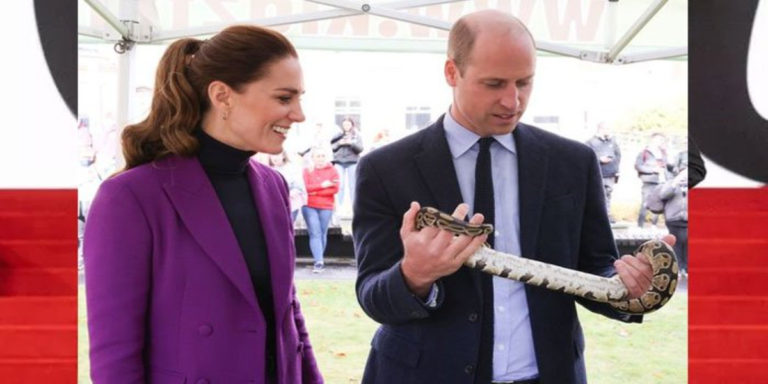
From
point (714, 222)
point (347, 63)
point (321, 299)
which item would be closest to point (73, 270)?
point (347, 63)

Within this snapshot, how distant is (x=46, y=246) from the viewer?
201cm

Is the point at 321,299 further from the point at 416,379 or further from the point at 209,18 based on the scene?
the point at 416,379

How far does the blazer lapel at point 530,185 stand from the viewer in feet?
5.16

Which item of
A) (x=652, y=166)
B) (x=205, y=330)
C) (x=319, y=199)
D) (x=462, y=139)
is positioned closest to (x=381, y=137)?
(x=319, y=199)

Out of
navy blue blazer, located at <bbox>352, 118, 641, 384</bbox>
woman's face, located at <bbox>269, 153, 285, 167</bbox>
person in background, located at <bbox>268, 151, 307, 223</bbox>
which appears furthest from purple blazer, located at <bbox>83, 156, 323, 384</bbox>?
woman's face, located at <bbox>269, 153, 285, 167</bbox>

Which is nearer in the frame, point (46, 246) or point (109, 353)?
point (109, 353)

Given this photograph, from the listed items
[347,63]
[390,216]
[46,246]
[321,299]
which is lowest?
[321,299]

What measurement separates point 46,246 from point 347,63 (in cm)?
147

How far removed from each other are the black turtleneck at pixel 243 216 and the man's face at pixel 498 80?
0.52 meters

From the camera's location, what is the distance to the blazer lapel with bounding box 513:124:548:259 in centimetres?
157

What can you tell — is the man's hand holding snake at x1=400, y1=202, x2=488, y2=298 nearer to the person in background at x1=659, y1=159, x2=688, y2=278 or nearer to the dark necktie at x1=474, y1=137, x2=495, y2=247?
the dark necktie at x1=474, y1=137, x2=495, y2=247

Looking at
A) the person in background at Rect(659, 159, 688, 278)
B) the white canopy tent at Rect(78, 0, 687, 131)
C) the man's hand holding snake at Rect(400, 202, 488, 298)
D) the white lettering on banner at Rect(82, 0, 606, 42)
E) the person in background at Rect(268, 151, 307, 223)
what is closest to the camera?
the man's hand holding snake at Rect(400, 202, 488, 298)

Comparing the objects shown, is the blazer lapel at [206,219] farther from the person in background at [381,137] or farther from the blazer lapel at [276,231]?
the person in background at [381,137]

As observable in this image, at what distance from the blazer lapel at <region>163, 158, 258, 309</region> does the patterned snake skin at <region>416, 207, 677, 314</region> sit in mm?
477
